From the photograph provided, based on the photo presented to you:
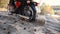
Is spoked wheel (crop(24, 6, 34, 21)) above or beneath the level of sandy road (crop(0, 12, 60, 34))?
above

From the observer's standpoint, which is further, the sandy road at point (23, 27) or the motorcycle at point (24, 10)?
the motorcycle at point (24, 10)

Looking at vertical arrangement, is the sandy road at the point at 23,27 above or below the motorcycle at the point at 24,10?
below

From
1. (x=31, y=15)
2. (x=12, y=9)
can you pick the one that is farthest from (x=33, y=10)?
(x=12, y=9)

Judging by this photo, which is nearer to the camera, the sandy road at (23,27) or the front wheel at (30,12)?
the sandy road at (23,27)

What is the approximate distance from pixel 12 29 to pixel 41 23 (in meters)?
0.23

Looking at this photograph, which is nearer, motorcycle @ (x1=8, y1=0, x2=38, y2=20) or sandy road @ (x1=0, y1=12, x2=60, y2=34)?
sandy road @ (x1=0, y1=12, x2=60, y2=34)

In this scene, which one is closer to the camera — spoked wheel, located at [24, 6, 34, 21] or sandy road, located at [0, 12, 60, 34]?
sandy road, located at [0, 12, 60, 34]

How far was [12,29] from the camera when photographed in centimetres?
91

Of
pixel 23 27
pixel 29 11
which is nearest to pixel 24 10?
pixel 29 11

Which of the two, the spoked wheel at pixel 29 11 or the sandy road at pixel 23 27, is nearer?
the sandy road at pixel 23 27

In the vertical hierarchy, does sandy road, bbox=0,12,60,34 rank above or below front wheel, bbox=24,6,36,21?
below

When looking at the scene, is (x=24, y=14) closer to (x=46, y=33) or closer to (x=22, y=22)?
(x=22, y=22)

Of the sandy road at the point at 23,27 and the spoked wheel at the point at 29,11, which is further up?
the spoked wheel at the point at 29,11

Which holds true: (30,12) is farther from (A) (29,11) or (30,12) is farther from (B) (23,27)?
(B) (23,27)
